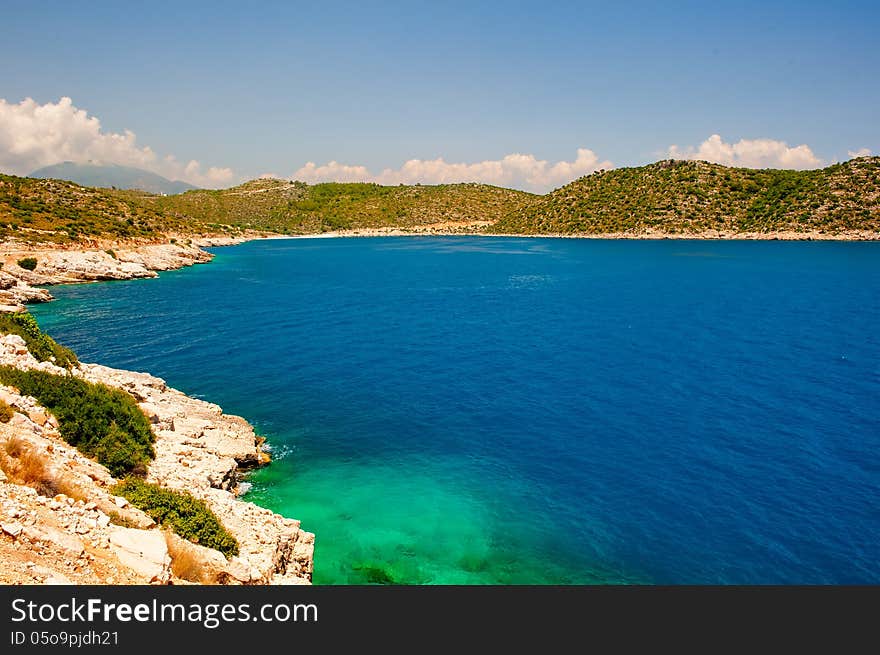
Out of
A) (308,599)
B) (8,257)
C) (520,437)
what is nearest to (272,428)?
(520,437)

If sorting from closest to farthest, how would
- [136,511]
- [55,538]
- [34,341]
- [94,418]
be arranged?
[55,538] < [136,511] < [94,418] < [34,341]

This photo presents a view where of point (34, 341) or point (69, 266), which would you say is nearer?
point (34, 341)

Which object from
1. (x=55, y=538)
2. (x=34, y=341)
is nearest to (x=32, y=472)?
(x=55, y=538)

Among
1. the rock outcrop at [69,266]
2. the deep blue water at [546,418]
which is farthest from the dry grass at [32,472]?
the rock outcrop at [69,266]

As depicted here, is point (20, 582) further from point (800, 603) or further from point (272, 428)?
point (272, 428)

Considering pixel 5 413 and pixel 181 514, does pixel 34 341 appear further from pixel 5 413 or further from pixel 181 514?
pixel 181 514

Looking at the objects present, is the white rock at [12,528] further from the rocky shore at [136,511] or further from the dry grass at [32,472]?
the dry grass at [32,472]

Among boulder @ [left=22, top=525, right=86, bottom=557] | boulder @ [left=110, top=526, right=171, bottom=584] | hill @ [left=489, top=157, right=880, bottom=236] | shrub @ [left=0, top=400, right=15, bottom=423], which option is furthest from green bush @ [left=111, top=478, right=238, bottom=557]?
hill @ [left=489, top=157, right=880, bottom=236]
